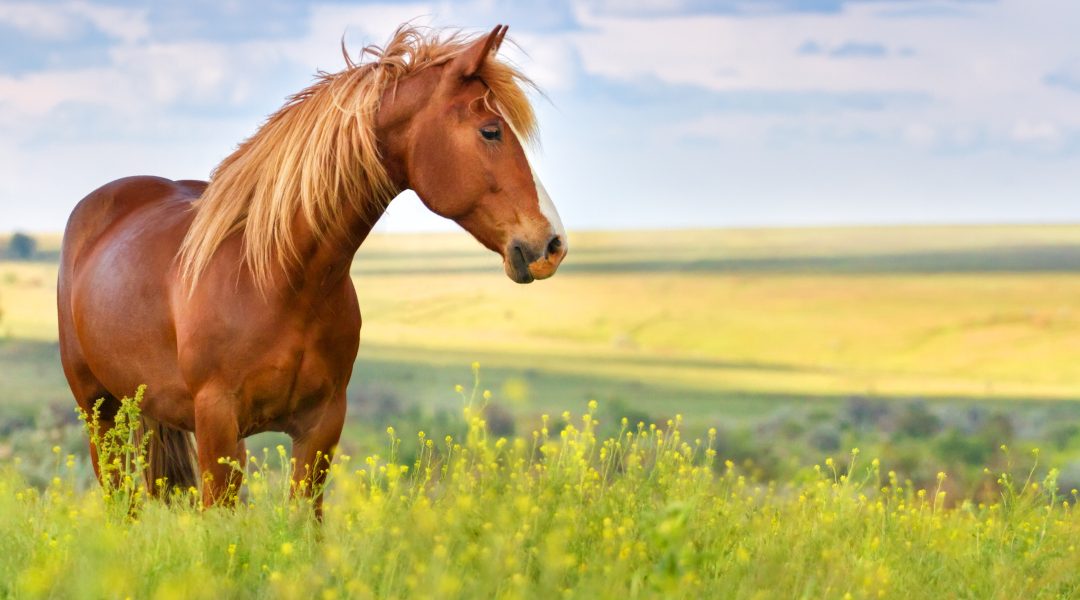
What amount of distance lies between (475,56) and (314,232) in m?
1.13

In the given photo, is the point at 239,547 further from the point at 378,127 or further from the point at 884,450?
the point at 884,450

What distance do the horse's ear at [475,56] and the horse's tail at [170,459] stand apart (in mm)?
3171

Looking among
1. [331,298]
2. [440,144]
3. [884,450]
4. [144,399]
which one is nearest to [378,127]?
[440,144]

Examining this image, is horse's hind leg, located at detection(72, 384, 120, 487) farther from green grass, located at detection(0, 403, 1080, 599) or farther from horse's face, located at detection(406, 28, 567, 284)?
horse's face, located at detection(406, 28, 567, 284)

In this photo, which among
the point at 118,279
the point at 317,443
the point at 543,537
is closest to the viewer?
the point at 543,537

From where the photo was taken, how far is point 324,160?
19.7ft

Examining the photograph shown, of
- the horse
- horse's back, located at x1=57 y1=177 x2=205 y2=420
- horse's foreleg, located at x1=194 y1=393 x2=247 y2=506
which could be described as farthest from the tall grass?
horse's back, located at x1=57 y1=177 x2=205 y2=420

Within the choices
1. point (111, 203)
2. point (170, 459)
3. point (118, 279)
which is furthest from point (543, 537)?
point (111, 203)

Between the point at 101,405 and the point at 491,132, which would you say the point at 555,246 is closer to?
the point at 491,132

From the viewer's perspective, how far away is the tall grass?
4.67 m

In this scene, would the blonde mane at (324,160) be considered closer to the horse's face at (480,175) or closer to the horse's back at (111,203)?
the horse's face at (480,175)

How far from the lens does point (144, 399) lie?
6.95 meters

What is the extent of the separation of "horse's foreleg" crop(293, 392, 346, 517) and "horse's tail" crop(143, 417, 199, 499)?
1.64m

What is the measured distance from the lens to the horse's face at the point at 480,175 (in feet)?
18.3
